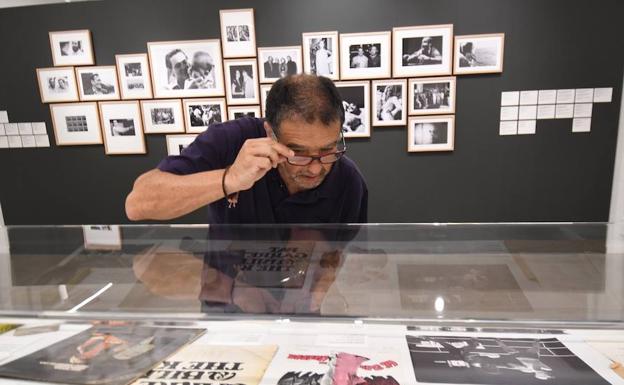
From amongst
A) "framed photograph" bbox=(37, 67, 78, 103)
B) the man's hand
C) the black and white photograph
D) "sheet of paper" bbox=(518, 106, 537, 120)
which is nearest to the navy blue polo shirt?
the man's hand

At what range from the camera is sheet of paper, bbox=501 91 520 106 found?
10.4 feet

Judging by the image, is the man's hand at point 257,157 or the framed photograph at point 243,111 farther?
the framed photograph at point 243,111

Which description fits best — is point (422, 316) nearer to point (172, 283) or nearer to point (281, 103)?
point (172, 283)

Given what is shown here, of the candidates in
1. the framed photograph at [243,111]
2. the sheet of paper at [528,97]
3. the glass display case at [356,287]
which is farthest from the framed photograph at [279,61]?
the glass display case at [356,287]

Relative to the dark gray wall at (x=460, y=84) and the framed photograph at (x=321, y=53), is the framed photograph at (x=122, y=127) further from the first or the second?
the framed photograph at (x=321, y=53)

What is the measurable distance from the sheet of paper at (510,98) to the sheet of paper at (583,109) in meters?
0.48

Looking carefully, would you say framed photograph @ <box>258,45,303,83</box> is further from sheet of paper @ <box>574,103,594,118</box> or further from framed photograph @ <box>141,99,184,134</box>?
sheet of paper @ <box>574,103,594,118</box>

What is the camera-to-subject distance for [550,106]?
317cm

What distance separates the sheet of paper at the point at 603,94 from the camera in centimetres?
314

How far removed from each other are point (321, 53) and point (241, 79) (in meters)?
0.75

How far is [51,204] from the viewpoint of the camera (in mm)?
4055

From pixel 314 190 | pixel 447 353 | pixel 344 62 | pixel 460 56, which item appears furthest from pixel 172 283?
pixel 460 56

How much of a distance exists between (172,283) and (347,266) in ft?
1.39

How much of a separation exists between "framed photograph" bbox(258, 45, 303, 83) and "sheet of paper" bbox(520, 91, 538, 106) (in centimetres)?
186
